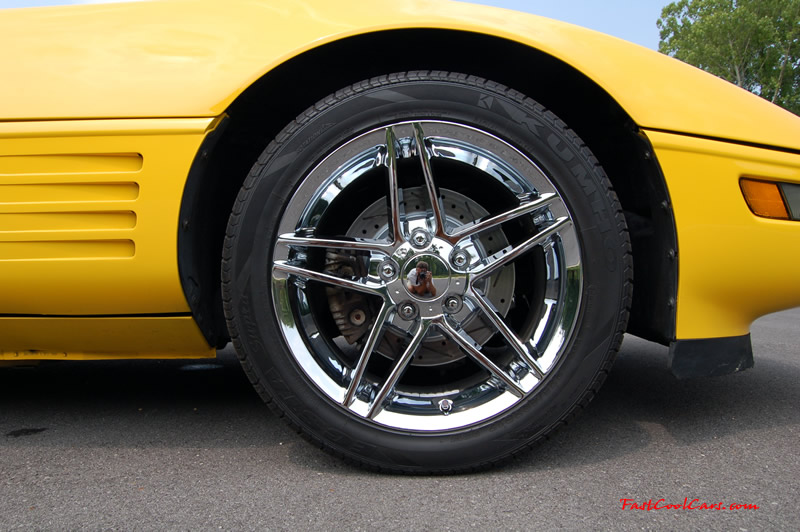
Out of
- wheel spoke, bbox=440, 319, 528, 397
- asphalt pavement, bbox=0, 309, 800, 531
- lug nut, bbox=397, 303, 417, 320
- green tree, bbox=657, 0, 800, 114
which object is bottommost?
asphalt pavement, bbox=0, 309, 800, 531

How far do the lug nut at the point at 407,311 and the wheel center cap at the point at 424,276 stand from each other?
29 mm

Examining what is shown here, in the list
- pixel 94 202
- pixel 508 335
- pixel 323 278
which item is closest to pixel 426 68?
pixel 323 278

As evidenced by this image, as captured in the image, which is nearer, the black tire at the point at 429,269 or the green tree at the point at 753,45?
the black tire at the point at 429,269

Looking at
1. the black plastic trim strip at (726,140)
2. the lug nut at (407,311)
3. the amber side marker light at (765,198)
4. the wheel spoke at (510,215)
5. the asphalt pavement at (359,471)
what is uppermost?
the black plastic trim strip at (726,140)

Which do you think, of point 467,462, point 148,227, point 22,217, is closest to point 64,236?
point 22,217

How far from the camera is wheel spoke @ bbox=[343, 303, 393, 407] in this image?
4.31ft

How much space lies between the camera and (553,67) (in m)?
1.38

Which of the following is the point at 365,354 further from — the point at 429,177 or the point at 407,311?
the point at 429,177

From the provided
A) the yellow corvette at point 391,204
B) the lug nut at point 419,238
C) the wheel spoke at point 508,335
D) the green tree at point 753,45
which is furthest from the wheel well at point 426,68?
the green tree at point 753,45

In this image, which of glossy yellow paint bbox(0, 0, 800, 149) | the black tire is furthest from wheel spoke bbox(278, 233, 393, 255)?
glossy yellow paint bbox(0, 0, 800, 149)

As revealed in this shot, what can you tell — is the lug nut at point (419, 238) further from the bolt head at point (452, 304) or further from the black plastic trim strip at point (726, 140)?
the black plastic trim strip at point (726, 140)

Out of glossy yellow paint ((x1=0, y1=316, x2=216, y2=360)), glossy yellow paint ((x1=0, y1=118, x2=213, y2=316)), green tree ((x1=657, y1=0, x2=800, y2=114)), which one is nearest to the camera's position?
glossy yellow paint ((x1=0, y1=118, x2=213, y2=316))

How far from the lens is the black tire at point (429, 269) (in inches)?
51.3

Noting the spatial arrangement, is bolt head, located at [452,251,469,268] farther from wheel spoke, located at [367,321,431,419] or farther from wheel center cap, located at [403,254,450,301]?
wheel spoke, located at [367,321,431,419]
